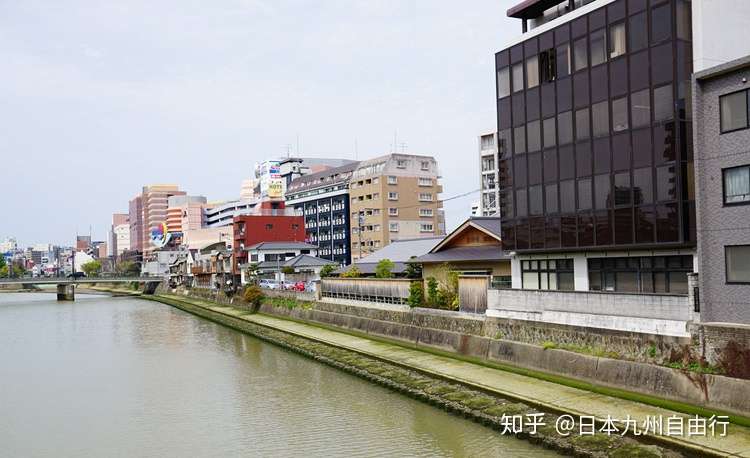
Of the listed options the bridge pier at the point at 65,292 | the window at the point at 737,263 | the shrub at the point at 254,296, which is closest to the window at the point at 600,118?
the window at the point at 737,263

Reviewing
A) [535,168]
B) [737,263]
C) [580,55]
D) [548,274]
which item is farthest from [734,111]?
[548,274]

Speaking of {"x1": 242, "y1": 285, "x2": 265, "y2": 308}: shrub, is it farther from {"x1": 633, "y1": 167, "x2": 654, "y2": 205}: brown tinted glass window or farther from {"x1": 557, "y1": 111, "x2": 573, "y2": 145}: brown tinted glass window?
{"x1": 633, "y1": 167, "x2": 654, "y2": 205}: brown tinted glass window

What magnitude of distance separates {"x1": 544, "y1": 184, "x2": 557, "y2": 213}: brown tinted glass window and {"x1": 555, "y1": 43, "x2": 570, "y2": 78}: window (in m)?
4.41

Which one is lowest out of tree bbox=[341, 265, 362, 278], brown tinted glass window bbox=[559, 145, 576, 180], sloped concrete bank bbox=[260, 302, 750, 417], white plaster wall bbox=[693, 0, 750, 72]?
sloped concrete bank bbox=[260, 302, 750, 417]

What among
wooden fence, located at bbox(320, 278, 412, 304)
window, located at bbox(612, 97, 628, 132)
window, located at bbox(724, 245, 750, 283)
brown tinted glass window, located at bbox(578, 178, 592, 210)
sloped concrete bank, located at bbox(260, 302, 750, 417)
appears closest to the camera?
sloped concrete bank, located at bbox(260, 302, 750, 417)

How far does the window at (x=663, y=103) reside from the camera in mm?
21156

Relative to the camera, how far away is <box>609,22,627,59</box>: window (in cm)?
2292

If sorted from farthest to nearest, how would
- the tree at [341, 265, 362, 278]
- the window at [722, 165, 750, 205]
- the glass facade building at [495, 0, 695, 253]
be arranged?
the tree at [341, 265, 362, 278] < the glass facade building at [495, 0, 695, 253] < the window at [722, 165, 750, 205]

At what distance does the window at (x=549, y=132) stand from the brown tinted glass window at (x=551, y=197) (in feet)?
5.59

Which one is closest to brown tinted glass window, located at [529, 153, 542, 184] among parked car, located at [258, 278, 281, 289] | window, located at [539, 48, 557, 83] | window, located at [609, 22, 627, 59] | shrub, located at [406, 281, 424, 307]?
window, located at [539, 48, 557, 83]

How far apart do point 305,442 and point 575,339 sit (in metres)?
9.83

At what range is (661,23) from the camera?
70.3ft

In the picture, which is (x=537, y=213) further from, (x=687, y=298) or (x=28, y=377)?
(x=28, y=377)

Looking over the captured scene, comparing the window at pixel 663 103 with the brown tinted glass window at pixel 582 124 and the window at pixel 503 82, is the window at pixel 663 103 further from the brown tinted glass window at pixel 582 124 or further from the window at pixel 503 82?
the window at pixel 503 82
